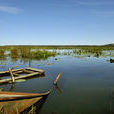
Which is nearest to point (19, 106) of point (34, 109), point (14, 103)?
point (14, 103)

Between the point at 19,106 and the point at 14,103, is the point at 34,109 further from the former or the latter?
the point at 14,103

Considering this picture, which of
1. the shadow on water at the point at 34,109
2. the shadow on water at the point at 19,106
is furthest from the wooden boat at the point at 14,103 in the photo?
the shadow on water at the point at 34,109

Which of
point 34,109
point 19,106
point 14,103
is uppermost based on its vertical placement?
point 14,103

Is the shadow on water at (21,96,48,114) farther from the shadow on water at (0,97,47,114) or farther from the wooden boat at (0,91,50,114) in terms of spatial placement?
the wooden boat at (0,91,50,114)

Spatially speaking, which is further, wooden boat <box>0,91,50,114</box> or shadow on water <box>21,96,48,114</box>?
shadow on water <box>21,96,48,114</box>

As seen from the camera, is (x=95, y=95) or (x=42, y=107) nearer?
(x=42, y=107)

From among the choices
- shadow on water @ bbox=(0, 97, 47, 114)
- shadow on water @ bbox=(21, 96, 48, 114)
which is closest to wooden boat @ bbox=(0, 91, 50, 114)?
shadow on water @ bbox=(0, 97, 47, 114)

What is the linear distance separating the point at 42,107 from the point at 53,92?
2120 millimetres

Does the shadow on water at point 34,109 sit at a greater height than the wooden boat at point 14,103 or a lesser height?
lesser

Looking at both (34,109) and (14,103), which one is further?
(34,109)

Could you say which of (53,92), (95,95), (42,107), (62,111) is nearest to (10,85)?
(53,92)

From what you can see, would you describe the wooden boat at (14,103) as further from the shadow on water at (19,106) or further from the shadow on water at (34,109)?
the shadow on water at (34,109)

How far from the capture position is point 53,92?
30.2ft

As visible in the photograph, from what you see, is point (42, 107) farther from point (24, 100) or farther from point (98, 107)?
point (98, 107)
